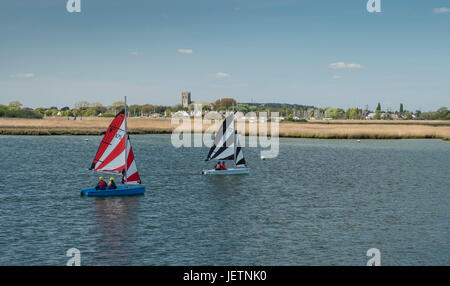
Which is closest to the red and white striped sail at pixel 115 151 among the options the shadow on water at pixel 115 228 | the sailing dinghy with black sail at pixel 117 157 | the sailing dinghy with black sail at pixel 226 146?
the sailing dinghy with black sail at pixel 117 157

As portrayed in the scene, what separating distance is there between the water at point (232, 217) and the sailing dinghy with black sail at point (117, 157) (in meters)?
0.83

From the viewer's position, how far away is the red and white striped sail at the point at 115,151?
38.8 m

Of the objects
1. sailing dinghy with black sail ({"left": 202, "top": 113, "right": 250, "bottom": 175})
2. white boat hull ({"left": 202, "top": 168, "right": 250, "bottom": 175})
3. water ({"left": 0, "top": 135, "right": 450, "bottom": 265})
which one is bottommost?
water ({"left": 0, "top": 135, "right": 450, "bottom": 265})

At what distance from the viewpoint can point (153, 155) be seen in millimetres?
77938

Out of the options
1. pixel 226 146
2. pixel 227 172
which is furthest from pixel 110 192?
pixel 226 146

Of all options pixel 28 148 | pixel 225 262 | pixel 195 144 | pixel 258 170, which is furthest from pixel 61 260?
pixel 195 144

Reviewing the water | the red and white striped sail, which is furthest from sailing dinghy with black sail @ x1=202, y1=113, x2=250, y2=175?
the red and white striped sail

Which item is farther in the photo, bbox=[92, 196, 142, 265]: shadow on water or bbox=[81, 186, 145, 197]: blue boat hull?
bbox=[81, 186, 145, 197]: blue boat hull

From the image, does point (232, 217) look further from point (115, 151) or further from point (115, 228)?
point (115, 151)

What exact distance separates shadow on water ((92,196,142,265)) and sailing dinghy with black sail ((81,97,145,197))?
672 mm

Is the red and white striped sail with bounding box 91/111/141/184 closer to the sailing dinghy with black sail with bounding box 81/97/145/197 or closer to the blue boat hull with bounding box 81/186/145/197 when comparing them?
the sailing dinghy with black sail with bounding box 81/97/145/197

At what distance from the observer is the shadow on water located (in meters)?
24.6

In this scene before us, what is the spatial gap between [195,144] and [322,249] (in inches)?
3402
